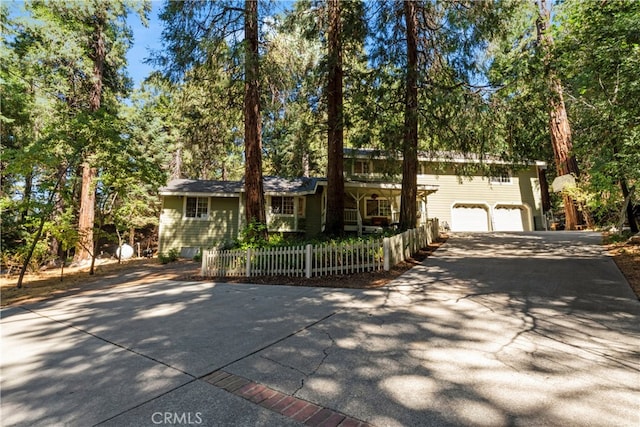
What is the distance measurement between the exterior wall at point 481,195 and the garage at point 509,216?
0.29 m

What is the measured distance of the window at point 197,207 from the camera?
16.6 meters

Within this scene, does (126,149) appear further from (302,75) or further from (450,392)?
(450,392)

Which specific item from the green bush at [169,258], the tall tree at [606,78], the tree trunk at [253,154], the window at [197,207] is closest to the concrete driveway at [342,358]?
the tall tree at [606,78]

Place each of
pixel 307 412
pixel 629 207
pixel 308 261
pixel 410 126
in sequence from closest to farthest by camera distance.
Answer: pixel 307 412
pixel 308 261
pixel 410 126
pixel 629 207

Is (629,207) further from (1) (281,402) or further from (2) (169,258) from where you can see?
(2) (169,258)

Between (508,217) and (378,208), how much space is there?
30.0 ft

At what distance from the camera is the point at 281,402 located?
2299 mm

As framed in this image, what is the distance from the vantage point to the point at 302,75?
37.4 ft

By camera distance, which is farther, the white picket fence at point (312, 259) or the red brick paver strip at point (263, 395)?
the white picket fence at point (312, 259)

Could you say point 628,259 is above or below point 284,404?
above

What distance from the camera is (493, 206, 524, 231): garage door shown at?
65.7 feet

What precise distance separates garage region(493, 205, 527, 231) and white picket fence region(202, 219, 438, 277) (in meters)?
14.6

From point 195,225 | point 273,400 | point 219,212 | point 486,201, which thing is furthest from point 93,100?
point 486,201

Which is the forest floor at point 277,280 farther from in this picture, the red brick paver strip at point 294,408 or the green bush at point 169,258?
the red brick paver strip at point 294,408
